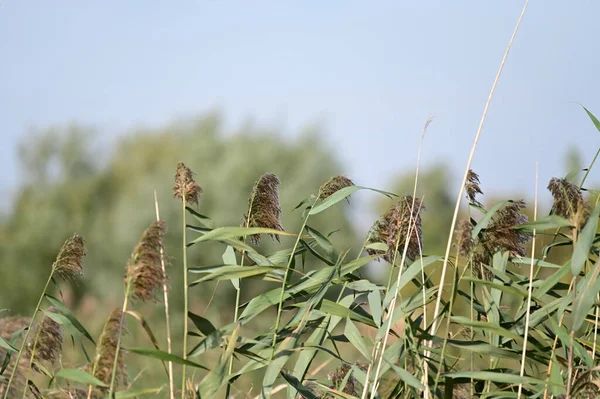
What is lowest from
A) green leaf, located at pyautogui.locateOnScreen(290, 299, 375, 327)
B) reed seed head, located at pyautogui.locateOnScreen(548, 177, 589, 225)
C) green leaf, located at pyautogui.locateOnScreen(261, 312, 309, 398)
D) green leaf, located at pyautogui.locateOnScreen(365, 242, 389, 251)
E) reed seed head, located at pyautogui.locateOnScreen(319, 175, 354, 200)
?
green leaf, located at pyautogui.locateOnScreen(261, 312, 309, 398)

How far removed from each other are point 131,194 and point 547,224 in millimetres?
18704

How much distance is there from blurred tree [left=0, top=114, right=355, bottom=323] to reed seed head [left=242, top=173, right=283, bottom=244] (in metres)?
12.2

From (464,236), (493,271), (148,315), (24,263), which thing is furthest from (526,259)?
(24,263)

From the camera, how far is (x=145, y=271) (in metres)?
1.14

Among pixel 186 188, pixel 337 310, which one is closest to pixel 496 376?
pixel 337 310

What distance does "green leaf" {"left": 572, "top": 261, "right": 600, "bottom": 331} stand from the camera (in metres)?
1.27

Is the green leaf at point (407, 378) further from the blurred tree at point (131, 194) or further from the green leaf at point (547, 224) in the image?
the blurred tree at point (131, 194)

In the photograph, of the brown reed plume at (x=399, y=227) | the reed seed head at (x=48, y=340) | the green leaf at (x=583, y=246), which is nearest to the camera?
the green leaf at (x=583, y=246)

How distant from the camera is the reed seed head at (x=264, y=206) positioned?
152 centimetres

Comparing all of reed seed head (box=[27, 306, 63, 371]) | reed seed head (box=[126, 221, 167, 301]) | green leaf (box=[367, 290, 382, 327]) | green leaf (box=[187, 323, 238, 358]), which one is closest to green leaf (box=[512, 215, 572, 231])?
green leaf (box=[367, 290, 382, 327])

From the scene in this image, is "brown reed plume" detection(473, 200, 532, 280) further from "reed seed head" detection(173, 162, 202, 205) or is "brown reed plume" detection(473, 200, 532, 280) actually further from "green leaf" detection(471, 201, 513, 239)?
"reed seed head" detection(173, 162, 202, 205)

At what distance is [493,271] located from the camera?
1528 millimetres

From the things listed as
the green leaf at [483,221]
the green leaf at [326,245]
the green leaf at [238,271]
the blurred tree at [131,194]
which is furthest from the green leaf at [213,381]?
the blurred tree at [131,194]

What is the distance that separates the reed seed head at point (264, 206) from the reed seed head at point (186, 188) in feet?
0.41
